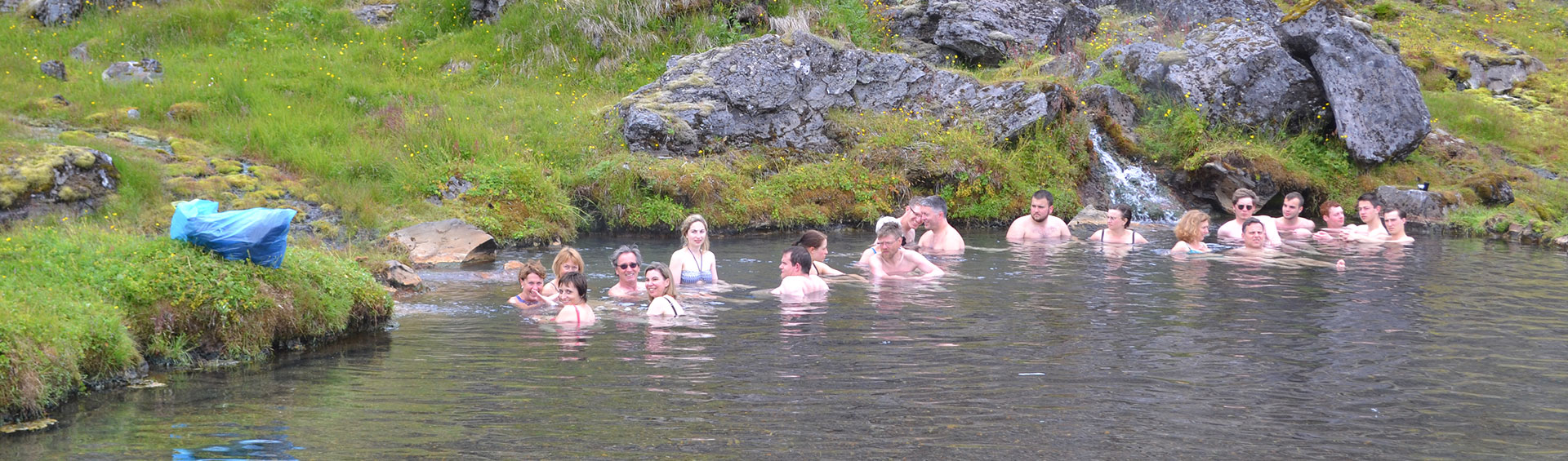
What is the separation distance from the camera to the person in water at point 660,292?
394 inches

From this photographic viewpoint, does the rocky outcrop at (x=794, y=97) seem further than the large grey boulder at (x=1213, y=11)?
No

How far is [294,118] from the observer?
1762 cm

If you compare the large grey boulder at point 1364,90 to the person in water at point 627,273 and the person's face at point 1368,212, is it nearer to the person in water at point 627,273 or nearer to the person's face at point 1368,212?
the person's face at point 1368,212

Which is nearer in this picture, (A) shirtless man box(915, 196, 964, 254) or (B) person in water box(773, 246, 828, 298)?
(B) person in water box(773, 246, 828, 298)

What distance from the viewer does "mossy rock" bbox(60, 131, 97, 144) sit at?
15261 mm

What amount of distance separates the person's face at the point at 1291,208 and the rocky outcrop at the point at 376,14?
17215mm

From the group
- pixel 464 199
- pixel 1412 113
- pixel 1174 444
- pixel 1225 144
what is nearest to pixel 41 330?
pixel 1174 444

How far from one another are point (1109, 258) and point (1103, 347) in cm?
592

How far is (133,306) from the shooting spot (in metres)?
7.73

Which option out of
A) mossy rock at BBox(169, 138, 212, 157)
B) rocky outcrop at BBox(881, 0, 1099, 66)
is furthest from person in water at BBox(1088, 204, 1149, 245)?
mossy rock at BBox(169, 138, 212, 157)

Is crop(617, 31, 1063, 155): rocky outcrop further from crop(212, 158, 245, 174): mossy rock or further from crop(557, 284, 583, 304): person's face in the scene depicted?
crop(557, 284, 583, 304): person's face

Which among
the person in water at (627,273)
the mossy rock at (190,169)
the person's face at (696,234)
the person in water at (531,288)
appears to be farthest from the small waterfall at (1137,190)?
the mossy rock at (190,169)

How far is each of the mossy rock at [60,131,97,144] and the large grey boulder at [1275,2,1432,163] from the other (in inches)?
795

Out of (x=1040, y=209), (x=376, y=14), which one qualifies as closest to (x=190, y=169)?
(x=376, y=14)
